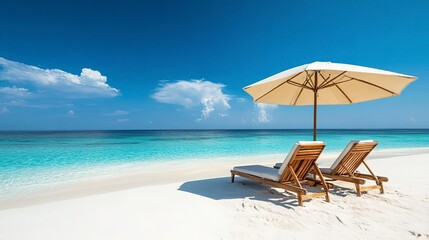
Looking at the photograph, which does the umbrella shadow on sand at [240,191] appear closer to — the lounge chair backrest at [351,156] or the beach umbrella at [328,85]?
the lounge chair backrest at [351,156]

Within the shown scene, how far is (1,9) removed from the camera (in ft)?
50.9

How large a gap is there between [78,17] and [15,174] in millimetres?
13453

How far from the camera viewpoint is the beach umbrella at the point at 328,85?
4090 millimetres

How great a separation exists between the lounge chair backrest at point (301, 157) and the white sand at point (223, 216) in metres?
0.44

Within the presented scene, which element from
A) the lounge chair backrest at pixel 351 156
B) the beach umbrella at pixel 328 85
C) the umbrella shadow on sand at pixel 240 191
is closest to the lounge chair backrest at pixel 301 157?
the umbrella shadow on sand at pixel 240 191

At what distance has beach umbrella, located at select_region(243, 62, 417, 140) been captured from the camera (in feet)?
13.4

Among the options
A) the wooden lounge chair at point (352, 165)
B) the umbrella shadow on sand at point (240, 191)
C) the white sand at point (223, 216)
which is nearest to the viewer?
the white sand at point (223, 216)

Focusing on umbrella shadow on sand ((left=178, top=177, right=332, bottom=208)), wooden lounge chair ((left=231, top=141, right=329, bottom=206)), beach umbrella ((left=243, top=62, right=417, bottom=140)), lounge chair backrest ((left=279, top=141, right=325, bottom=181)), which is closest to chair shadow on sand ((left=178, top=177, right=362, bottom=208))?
umbrella shadow on sand ((left=178, top=177, right=332, bottom=208))

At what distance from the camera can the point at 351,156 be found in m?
4.44

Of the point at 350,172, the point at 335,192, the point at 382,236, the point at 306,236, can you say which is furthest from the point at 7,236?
the point at 350,172

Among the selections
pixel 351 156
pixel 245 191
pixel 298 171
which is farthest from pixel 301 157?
pixel 245 191

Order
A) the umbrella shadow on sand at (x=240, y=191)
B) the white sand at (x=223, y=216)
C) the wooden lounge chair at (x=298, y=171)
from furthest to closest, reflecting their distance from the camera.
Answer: the umbrella shadow on sand at (x=240, y=191) → the wooden lounge chair at (x=298, y=171) → the white sand at (x=223, y=216)

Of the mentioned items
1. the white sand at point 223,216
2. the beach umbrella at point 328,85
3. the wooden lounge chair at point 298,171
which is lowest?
the white sand at point 223,216

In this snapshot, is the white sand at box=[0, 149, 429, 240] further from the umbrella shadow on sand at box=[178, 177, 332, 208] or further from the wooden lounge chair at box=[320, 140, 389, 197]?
the wooden lounge chair at box=[320, 140, 389, 197]
